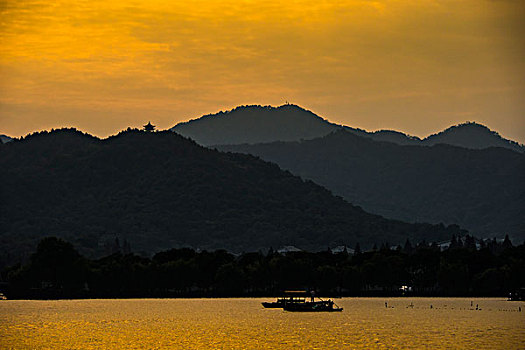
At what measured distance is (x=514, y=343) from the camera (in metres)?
148

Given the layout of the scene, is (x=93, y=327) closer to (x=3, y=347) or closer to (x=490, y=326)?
(x=3, y=347)

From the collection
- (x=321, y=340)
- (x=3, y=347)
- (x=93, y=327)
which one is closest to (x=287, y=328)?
(x=321, y=340)

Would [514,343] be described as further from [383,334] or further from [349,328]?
[349,328]

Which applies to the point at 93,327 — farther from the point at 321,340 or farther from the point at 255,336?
the point at 321,340

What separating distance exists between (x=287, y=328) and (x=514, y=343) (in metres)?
42.9

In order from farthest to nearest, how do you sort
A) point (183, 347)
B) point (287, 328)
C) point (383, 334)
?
1. point (287, 328)
2. point (383, 334)
3. point (183, 347)

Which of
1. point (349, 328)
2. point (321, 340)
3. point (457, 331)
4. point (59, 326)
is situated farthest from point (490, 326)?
point (59, 326)

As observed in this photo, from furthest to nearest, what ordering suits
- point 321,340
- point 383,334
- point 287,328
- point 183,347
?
point 287,328 → point 383,334 → point 321,340 → point 183,347

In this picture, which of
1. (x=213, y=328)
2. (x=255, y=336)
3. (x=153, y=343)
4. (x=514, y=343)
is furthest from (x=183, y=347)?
(x=514, y=343)

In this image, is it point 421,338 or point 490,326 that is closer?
point 421,338

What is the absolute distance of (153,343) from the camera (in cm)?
14925

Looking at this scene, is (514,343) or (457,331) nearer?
(514,343)

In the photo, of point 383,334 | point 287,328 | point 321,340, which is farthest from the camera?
point 287,328

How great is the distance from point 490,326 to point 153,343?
64.4 m
